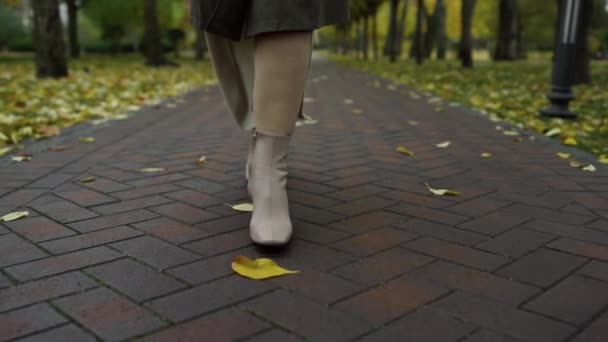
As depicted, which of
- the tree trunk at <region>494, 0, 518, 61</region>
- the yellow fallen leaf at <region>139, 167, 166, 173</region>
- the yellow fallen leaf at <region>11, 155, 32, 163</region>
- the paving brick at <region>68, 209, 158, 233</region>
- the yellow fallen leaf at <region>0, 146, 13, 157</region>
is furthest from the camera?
the tree trunk at <region>494, 0, 518, 61</region>

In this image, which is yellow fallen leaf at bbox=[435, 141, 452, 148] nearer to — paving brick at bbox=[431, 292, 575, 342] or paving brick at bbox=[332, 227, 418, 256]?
paving brick at bbox=[332, 227, 418, 256]

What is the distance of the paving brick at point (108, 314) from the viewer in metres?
1.43

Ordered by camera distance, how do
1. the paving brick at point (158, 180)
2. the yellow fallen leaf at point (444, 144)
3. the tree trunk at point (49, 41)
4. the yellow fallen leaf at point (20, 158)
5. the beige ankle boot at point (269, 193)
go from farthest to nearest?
the tree trunk at point (49, 41), the yellow fallen leaf at point (444, 144), the yellow fallen leaf at point (20, 158), the paving brick at point (158, 180), the beige ankle boot at point (269, 193)

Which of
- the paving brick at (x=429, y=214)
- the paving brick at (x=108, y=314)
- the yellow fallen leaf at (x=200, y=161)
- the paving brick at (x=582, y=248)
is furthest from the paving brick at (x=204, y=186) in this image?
the paving brick at (x=582, y=248)

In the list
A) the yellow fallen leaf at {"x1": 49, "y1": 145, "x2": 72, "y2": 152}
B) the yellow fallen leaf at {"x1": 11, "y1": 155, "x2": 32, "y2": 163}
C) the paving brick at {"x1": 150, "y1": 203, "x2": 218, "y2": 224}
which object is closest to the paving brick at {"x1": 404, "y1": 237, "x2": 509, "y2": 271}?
the paving brick at {"x1": 150, "y1": 203, "x2": 218, "y2": 224}

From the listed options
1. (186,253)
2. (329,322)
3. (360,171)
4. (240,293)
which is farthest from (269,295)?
(360,171)

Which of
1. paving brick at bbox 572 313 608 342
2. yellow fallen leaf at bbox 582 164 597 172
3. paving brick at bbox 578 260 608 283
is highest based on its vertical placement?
yellow fallen leaf at bbox 582 164 597 172

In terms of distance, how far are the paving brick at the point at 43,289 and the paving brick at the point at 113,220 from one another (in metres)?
0.47

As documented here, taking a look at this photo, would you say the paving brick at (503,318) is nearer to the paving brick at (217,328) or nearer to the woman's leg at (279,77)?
the paving brick at (217,328)

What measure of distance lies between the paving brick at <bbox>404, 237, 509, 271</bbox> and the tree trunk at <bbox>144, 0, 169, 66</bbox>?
14.2 meters

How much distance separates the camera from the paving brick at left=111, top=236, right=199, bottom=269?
6.22 feet

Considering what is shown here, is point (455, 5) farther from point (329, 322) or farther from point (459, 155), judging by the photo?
point (329, 322)

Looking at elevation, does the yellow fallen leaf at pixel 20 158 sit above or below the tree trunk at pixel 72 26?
below

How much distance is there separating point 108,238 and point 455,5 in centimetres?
4274
